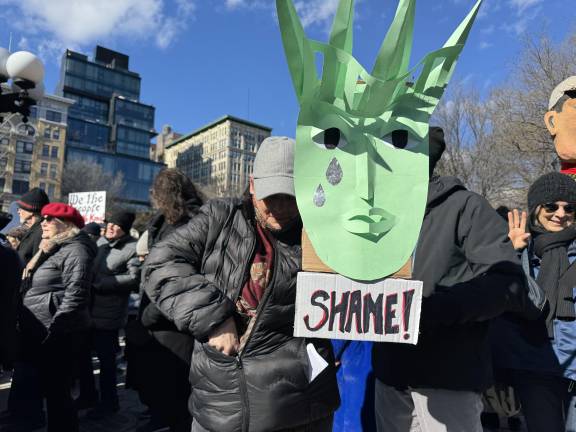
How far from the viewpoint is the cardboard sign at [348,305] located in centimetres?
117

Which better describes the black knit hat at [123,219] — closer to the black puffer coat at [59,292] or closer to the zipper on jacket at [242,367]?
the black puffer coat at [59,292]

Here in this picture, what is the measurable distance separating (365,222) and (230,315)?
589 millimetres

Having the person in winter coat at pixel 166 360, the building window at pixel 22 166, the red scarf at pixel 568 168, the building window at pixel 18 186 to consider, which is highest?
the building window at pixel 22 166

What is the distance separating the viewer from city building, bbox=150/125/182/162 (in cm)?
10506

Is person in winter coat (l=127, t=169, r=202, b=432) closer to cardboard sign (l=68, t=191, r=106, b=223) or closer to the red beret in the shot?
the red beret

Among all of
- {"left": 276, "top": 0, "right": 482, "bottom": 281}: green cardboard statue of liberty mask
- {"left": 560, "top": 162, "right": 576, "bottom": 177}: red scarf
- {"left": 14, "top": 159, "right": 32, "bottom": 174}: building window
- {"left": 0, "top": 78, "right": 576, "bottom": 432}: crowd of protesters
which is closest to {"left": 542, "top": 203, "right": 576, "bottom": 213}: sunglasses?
{"left": 0, "top": 78, "right": 576, "bottom": 432}: crowd of protesters

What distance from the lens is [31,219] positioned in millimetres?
4730

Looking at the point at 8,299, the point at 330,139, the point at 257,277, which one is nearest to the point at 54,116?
the point at 8,299

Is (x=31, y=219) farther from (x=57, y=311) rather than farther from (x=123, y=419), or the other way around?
(x=123, y=419)

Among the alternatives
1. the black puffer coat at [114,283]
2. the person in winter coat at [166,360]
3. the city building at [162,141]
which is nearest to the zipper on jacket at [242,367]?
the person in winter coat at [166,360]

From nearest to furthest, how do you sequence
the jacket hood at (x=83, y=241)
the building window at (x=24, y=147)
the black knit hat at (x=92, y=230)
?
1. the jacket hood at (x=83, y=241)
2. the black knit hat at (x=92, y=230)
3. the building window at (x=24, y=147)

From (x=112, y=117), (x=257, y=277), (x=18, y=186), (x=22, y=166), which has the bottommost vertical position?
(x=257, y=277)

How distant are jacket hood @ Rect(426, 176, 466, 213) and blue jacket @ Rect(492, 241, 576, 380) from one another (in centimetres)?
99

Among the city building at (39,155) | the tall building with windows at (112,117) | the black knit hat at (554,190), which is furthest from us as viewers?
the tall building with windows at (112,117)
